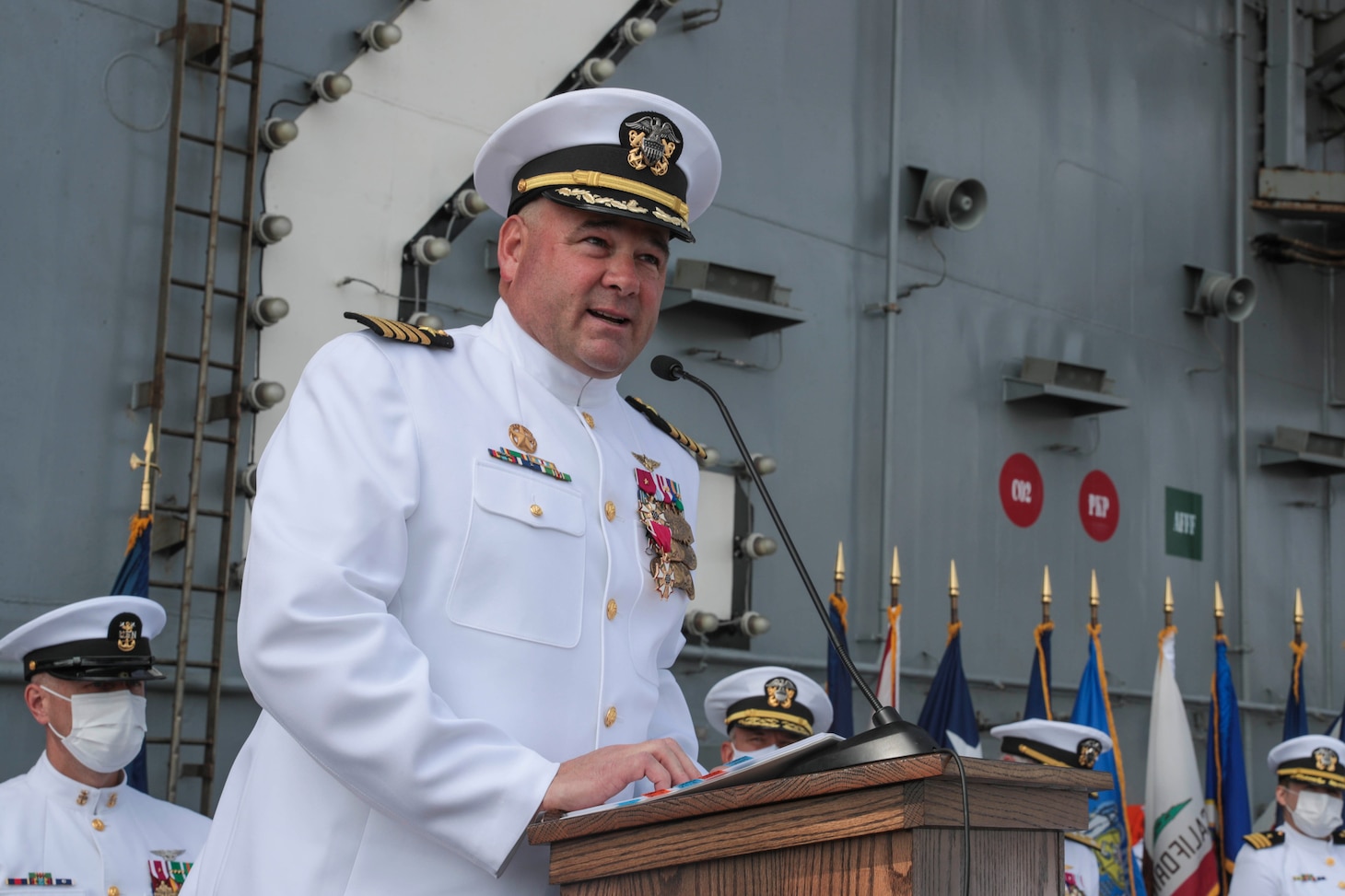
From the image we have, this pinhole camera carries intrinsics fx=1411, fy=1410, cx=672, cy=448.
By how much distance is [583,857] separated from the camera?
3.71 feet

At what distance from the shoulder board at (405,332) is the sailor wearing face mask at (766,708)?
2.70 meters

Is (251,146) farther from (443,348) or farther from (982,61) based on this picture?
(982,61)

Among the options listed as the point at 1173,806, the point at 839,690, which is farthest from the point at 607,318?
the point at 1173,806

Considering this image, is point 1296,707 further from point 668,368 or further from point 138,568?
point 668,368

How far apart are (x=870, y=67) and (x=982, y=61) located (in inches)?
31.3

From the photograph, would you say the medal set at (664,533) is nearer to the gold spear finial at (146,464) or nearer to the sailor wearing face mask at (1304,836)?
the gold spear finial at (146,464)

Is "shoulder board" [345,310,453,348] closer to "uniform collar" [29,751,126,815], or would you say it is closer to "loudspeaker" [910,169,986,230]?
"uniform collar" [29,751,126,815]

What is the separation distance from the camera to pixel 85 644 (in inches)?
119

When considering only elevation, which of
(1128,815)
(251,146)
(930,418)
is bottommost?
(1128,815)

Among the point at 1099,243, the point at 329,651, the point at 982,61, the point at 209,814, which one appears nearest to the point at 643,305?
the point at 329,651

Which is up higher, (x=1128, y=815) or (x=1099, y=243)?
(x=1099, y=243)

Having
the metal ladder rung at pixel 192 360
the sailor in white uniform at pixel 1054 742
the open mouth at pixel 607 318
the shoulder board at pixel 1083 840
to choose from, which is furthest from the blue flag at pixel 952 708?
the open mouth at pixel 607 318

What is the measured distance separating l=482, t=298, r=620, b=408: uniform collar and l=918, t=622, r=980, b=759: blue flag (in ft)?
12.2

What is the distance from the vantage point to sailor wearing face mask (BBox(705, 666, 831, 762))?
4.04m
